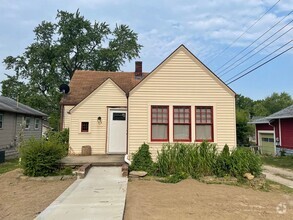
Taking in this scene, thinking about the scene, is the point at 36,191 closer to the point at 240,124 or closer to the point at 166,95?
the point at 166,95

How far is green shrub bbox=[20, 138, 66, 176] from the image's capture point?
9.03 metres

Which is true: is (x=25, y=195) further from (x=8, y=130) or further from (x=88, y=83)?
(x=8, y=130)

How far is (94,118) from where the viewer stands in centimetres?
1373

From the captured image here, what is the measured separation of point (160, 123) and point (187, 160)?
1961mm

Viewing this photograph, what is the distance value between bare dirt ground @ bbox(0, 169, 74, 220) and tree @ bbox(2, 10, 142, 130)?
24832mm

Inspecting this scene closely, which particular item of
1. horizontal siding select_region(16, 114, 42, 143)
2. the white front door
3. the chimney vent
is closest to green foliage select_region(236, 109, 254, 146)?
the chimney vent

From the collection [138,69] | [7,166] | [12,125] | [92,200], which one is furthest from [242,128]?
[92,200]

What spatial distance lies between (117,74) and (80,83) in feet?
9.16

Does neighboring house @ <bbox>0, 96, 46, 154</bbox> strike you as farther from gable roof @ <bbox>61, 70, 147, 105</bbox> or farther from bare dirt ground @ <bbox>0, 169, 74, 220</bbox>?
bare dirt ground @ <bbox>0, 169, 74, 220</bbox>

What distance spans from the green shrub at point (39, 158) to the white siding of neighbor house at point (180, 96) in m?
2.98

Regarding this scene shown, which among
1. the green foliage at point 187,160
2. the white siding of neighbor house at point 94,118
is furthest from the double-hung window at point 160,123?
the white siding of neighbor house at point 94,118

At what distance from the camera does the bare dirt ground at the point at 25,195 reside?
18.8 ft

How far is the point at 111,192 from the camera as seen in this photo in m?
6.89

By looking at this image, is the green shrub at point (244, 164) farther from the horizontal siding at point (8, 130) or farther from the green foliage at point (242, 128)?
the green foliage at point (242, 128)
